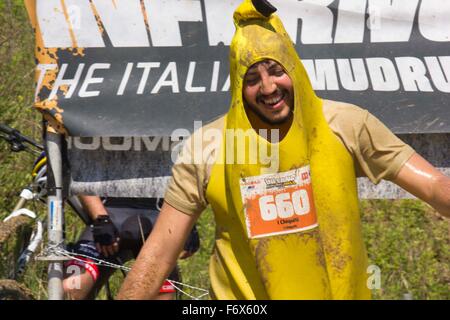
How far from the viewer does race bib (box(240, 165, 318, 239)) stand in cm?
405

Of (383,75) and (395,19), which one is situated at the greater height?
(395,19)

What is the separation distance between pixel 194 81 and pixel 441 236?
168 inches


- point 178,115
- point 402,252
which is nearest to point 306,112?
point 178,115

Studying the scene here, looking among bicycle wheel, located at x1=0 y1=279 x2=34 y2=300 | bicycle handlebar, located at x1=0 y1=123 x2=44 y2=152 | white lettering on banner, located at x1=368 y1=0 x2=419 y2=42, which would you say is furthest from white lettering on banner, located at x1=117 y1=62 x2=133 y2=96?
bicycle handlebar, located at x1=0 y1=123 x2=44 y2=152

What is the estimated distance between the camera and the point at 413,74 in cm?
549

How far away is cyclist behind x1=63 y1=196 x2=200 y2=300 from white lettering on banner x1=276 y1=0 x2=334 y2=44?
1582 millimetres

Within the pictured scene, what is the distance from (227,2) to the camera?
557cm

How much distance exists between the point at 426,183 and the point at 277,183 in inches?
24.1

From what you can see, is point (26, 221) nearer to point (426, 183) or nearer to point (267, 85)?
point (267, 85)

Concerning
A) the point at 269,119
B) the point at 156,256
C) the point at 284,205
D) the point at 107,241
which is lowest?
the point at 156,256

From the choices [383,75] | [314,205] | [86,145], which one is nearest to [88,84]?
→ [86,145]

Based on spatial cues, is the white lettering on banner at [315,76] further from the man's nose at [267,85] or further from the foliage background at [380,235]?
the foliage background at [380,235]

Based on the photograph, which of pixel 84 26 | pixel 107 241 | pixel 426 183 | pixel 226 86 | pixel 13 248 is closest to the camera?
pixel 426 183

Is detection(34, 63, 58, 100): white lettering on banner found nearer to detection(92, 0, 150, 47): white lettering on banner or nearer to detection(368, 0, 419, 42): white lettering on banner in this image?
detection(92, 0, 150, 47): white lettering on banner
